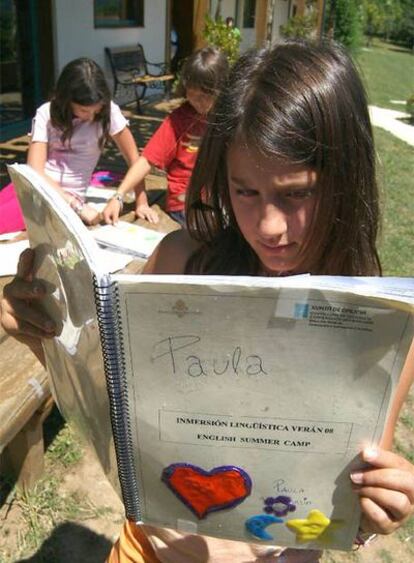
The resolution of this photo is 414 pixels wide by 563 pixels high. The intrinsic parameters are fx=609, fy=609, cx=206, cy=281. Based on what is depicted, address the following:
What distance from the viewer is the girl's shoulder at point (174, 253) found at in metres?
1.17

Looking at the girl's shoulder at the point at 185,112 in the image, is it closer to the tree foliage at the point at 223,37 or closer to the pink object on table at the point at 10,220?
the pink object on table at the point at 10,220

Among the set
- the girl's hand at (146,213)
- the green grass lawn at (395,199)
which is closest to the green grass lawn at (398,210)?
the green grass lawn at (395,199)

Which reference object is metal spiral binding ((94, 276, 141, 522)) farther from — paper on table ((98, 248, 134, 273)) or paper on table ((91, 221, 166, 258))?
paper on table ((91, 221, 166, 258))

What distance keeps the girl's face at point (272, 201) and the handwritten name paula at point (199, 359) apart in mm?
285

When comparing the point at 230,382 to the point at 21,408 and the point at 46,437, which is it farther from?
the point at 46,437

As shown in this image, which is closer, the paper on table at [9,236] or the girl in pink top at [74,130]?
the paper on table at [9,236]

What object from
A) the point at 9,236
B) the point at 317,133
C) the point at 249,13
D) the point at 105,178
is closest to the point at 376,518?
the point at 317,133

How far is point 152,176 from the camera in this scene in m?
4.45

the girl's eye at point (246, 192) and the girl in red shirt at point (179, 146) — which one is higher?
the girl's eye at point (246, 192)

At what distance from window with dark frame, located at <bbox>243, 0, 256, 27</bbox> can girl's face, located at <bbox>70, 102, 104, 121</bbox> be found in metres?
13.2

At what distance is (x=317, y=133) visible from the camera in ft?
2.97

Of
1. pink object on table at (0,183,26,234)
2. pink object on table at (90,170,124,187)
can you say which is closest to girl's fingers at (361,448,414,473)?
pink object on table at (0,183,26,234)

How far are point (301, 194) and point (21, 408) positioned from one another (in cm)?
116

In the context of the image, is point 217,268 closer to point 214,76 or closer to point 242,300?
point 242,300
